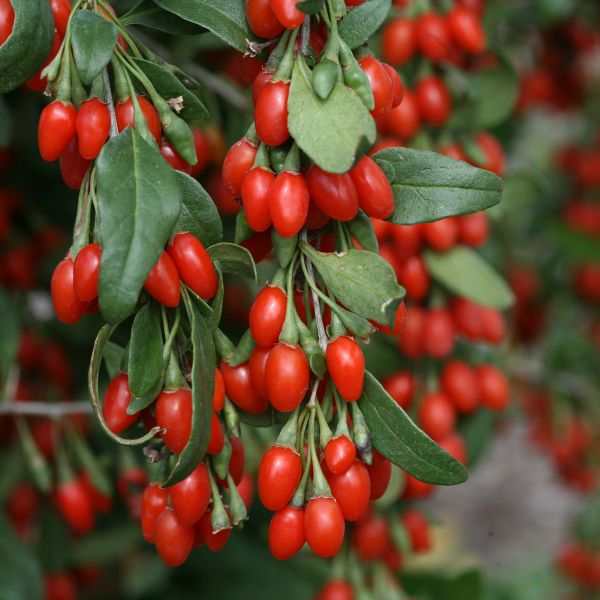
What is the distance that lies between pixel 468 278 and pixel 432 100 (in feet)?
1.04

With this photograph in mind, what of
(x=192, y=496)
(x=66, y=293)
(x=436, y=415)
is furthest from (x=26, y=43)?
(x=436, y=415)

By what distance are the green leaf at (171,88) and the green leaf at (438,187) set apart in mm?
206

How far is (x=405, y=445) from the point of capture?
36.1 inches

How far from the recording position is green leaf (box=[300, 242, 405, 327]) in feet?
2.85

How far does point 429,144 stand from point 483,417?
649 mm

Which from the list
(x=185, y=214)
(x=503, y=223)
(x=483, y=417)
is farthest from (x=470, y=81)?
(x=503, y=223)

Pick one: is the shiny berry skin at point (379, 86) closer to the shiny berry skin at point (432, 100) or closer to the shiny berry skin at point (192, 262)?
the shiny berry skin at point (192, 262)

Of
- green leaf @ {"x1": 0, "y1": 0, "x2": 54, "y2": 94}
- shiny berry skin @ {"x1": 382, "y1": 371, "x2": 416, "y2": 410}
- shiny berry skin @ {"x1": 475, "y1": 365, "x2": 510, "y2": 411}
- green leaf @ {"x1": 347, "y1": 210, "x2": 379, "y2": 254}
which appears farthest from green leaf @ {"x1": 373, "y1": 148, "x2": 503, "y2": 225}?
shiny berry skin @ {"x1": 475, "y1": 365, "x2": 510, "y2": 411}

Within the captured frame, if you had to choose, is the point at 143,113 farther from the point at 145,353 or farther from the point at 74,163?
the point at 145,353

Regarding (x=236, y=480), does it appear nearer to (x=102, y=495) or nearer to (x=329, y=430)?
(x=329, y=430)

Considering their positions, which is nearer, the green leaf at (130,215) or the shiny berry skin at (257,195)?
the green leaf at (130,215)

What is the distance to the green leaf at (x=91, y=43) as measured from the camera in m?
0.87

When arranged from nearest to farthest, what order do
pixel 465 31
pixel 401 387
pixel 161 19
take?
1. pixel 161 19
2. pixel 465 31
3. pixel 401 387

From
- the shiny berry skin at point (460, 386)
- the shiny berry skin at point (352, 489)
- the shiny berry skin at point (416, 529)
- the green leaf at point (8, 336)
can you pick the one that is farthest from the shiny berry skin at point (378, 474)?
the green leaf at point (8, 336)
